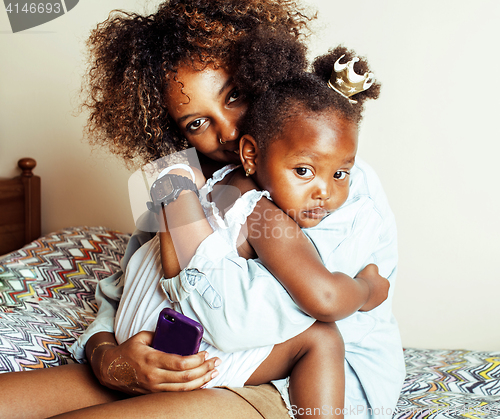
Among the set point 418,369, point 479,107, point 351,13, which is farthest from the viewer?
point 351,13

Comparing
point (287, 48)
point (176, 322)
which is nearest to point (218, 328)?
point (176, 322)

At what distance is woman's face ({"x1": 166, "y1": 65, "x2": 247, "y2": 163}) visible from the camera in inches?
40.9

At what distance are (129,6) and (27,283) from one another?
5.27 ft

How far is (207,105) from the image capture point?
104cm

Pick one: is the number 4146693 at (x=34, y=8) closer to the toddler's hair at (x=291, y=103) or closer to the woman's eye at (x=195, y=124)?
the woman's eye at (x=195, y=124)

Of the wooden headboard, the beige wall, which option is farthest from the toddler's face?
the wooden headboard

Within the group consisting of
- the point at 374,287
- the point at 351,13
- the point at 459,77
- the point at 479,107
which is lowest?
the point at 374,287

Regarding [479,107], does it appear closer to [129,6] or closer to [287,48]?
[287,48]

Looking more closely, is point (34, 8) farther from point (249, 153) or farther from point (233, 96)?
point (249, 153)

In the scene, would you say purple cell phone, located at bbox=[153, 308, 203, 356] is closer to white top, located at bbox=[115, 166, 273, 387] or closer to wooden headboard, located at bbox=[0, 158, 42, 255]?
white top, located at bbox=[115, 166, 273, 387]

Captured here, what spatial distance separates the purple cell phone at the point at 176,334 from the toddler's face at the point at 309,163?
32 centimetres

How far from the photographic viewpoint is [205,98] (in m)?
1.04

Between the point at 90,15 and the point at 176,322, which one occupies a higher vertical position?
the point at 90,15

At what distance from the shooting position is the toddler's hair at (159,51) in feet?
3.49
